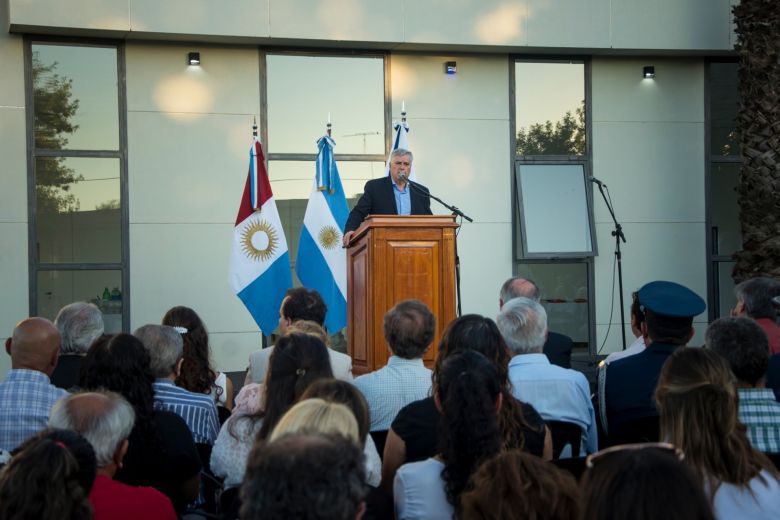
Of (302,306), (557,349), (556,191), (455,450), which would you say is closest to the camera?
(455,450)

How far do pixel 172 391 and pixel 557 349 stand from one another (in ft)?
7.60

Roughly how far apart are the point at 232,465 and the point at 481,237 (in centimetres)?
744

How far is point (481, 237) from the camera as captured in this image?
1105cm

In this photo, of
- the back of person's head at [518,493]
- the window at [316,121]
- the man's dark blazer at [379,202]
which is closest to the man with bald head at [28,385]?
the back of person's head at [518,493]

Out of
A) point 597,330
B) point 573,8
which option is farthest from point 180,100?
point 597,330

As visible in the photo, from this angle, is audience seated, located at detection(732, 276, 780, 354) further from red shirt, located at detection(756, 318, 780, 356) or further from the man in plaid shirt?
the man in plaid shirt

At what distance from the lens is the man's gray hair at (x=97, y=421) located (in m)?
3.05

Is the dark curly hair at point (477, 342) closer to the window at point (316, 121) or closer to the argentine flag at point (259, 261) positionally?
the argentine flag at point (259, 261)

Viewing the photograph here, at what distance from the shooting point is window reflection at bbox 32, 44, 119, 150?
33.3ft

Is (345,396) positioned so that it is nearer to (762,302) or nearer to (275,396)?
(275,396)

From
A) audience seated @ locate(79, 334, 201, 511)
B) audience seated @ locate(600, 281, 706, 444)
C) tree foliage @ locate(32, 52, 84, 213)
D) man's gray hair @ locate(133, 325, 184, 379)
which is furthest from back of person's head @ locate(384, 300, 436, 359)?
tree foliage @ locate(32, 52, 84, 213)

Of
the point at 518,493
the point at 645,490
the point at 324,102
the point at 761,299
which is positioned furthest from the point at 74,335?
the point at 324,102

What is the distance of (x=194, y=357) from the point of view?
208 inches

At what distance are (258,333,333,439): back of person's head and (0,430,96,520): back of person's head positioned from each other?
4.03 feet
